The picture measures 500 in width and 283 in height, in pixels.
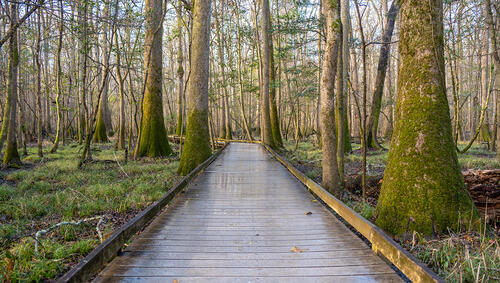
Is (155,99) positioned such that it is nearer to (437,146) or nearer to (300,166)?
(300,166)

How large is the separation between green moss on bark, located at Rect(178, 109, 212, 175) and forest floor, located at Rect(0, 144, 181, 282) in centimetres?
48

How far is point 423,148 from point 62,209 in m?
5.76

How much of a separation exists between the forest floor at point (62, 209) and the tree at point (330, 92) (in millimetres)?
3481

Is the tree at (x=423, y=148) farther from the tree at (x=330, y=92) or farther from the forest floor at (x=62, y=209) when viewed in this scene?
the forest floor at (x=62, y=209)

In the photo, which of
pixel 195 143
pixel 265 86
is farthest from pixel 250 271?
pixel 265 86

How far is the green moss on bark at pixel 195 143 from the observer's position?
8.73 meters

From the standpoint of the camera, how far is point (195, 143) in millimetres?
8922

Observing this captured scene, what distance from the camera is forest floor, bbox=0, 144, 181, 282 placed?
123 inches

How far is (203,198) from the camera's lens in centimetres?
580

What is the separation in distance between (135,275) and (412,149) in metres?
3.42

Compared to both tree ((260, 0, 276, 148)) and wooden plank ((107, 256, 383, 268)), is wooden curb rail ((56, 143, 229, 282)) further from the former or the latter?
tree ((260, 0, 276, 148))

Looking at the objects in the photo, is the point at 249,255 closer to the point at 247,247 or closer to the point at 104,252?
the point at 247,247

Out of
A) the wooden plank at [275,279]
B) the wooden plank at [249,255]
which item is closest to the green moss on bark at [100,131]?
the wooden plank at [249,255]

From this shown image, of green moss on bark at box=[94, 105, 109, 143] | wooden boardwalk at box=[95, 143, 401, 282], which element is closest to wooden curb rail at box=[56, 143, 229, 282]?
wooden boardwalk at box=[95, 143, 401, 282]
